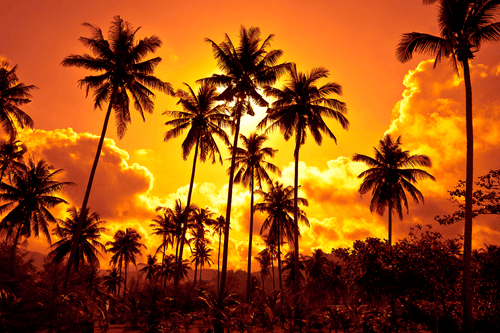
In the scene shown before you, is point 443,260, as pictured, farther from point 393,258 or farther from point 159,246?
point 159,246

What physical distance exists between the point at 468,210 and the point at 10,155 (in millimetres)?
32797

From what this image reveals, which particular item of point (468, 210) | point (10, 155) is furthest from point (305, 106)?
point (10, 155)

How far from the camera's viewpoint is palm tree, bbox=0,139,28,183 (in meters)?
25.2

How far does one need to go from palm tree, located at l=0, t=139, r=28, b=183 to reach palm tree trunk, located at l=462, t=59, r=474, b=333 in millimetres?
31959

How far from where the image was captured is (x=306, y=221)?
106ft

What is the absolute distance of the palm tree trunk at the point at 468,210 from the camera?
1089 centimetres

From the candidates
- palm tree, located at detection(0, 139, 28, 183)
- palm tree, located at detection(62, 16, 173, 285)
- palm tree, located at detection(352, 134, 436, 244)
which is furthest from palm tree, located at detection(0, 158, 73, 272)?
palm tree, located at detection(352, 134, 436, 244)

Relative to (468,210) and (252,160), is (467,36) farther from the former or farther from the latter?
(252,160)

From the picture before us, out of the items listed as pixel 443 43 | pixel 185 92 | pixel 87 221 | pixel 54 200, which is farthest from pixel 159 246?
pixel 443 43

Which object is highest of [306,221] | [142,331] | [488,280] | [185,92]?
[185,92]

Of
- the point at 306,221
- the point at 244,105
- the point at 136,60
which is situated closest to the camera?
the point at 136,60

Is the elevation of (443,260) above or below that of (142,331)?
above

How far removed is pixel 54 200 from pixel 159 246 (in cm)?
2057

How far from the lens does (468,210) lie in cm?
1216
